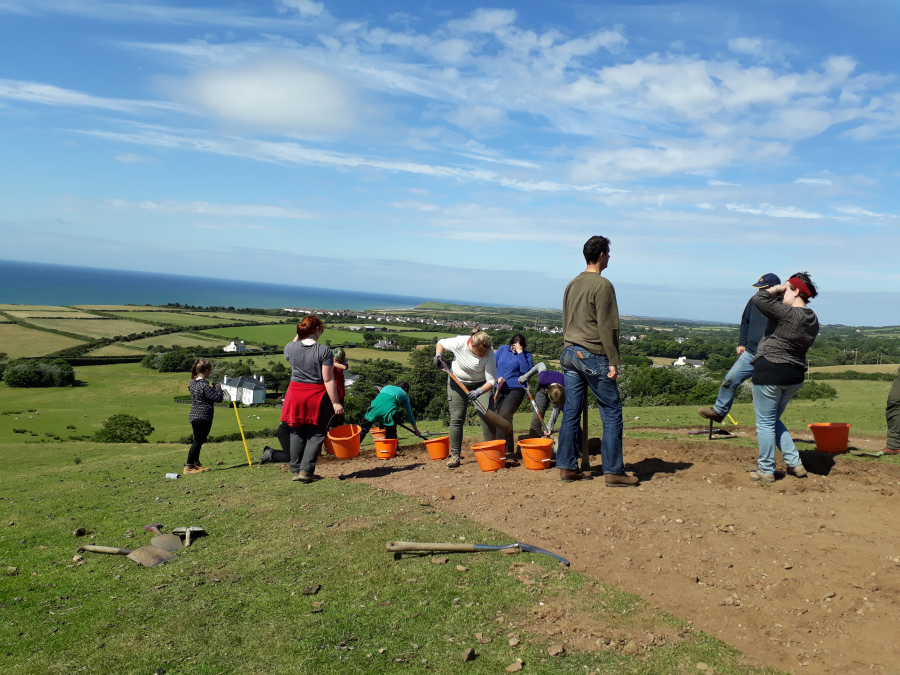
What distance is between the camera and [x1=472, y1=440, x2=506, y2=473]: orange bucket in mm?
8508

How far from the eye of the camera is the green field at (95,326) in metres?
82.3

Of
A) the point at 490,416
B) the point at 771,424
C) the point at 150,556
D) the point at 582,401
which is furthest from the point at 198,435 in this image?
the point at 771,424

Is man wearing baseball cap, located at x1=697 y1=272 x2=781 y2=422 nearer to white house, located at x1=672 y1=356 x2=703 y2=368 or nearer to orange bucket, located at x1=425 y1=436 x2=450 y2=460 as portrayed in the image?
orange bucket, located at x1=425 y1=436 x2=450 y2=460

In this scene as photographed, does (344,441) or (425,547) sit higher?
(425,547)

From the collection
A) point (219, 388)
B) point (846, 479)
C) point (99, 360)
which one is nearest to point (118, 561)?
point (219, 388)

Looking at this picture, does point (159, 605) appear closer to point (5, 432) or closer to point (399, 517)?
point (399, 517)

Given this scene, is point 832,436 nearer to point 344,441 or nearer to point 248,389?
point 344,441

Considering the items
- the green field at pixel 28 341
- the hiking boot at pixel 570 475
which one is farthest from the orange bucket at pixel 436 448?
the green field at pixel 28 341

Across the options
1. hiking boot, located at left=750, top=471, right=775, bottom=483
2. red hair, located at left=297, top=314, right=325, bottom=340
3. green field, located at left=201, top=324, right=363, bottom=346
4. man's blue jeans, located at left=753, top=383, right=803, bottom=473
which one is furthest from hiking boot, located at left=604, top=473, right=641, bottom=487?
green field, located at left=201, top=324, right=363, bottom=346

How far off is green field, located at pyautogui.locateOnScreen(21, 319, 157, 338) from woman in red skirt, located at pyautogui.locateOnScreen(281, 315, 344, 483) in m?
85.3

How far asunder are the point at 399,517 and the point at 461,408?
310 cm

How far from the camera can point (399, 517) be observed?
6422 mm

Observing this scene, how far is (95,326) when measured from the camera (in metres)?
88.7

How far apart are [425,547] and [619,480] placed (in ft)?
9.65
